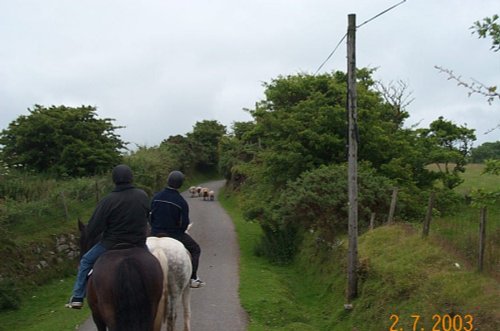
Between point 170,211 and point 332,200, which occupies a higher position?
point 332,200

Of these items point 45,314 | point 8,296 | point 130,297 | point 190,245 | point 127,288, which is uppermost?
point 190,245

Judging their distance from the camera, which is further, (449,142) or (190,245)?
(449,142)

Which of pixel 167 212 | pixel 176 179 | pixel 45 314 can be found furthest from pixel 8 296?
pixel 176 179

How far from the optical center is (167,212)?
8.54 m

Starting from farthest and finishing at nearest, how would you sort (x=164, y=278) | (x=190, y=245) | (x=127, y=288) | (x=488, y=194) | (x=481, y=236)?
(x=190, y=245)
(x=488, y=194)
(x=481, y=236)
(x=164, y=278)
(x=127, y=288)

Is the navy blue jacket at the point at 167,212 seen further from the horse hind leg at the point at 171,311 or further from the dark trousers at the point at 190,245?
the horse hind leg at the point at 171,311

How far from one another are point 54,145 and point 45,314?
1413cm

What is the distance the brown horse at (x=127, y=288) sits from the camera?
5.89 m

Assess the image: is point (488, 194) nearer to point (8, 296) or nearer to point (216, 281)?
point (216, 281)

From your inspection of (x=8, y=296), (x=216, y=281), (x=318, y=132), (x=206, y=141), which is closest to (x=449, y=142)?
(x=318, y=132)

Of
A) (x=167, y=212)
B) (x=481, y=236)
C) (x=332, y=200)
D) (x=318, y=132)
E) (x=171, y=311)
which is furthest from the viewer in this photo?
(x=318, y=132)

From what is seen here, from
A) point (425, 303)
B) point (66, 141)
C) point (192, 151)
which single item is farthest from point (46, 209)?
point (192, 151)

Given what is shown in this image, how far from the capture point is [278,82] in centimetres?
2361

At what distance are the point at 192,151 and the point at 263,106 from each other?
4040 centimetres
